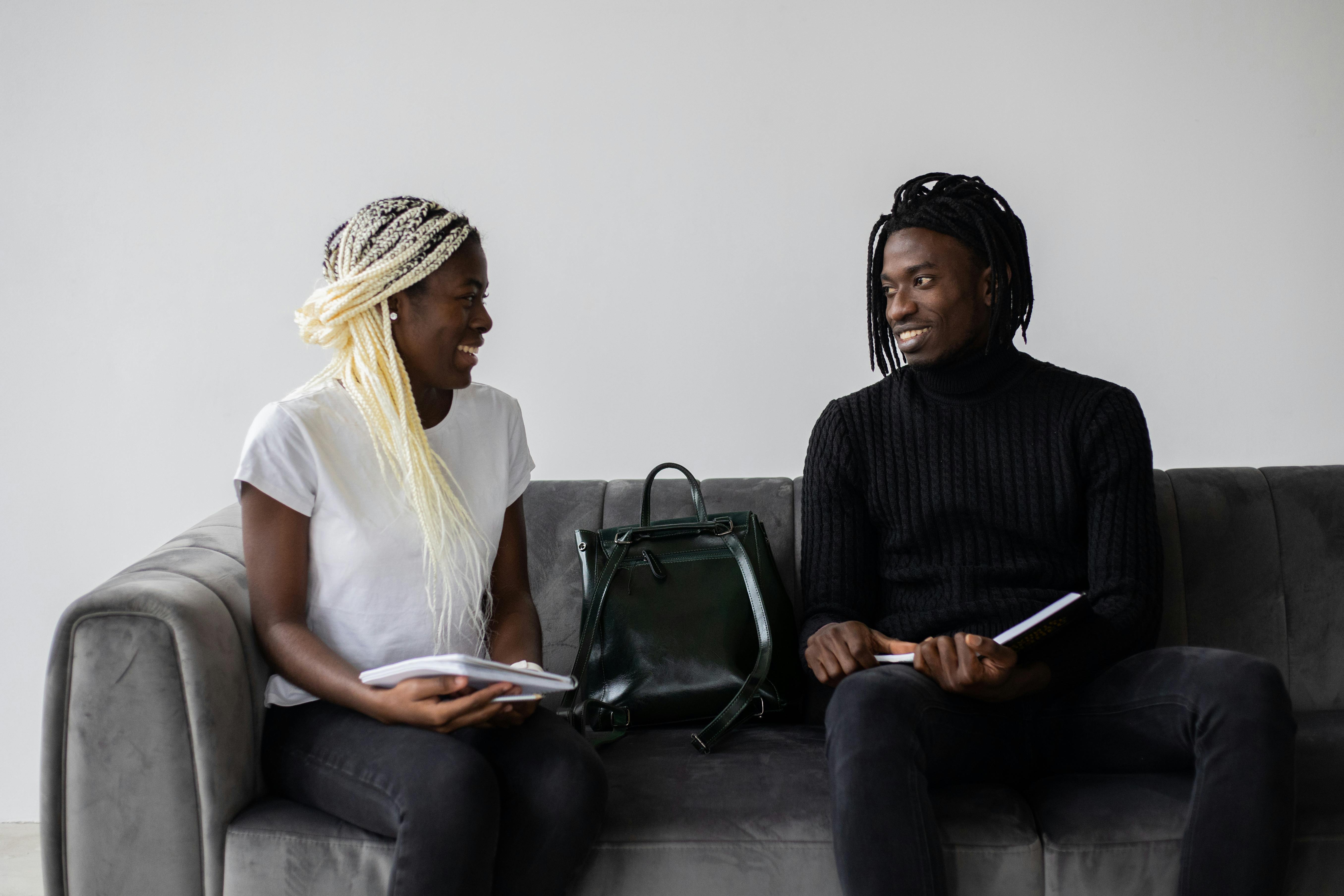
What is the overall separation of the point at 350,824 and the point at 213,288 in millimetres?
1574

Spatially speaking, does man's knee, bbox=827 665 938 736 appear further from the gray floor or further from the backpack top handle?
the gray floor

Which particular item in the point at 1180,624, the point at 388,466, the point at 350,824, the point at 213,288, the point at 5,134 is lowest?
the point at 350,824

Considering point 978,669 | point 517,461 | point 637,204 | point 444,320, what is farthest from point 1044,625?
point 637,204

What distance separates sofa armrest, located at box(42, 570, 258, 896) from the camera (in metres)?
1.38

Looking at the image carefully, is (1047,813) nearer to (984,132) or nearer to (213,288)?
(984,132)

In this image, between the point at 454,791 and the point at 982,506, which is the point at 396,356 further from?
the point at 982,506

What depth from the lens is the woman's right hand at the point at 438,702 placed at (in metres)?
1.34

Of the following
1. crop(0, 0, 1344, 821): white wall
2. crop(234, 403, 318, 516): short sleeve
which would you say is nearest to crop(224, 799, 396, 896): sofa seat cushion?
crop(234, 403, 318, 516): short sleeve

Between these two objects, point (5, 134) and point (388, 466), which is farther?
point (5, 134)

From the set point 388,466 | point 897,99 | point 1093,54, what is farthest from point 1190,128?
point 388,466

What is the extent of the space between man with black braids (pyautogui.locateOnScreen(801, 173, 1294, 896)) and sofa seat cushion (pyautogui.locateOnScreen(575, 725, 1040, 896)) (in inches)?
3.4

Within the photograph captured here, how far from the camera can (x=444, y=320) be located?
1.57 meters

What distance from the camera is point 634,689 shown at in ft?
5.98

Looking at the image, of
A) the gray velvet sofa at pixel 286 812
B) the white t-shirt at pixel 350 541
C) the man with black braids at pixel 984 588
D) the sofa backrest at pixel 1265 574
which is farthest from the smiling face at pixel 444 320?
the sofa backrest at pixel 1265 574
